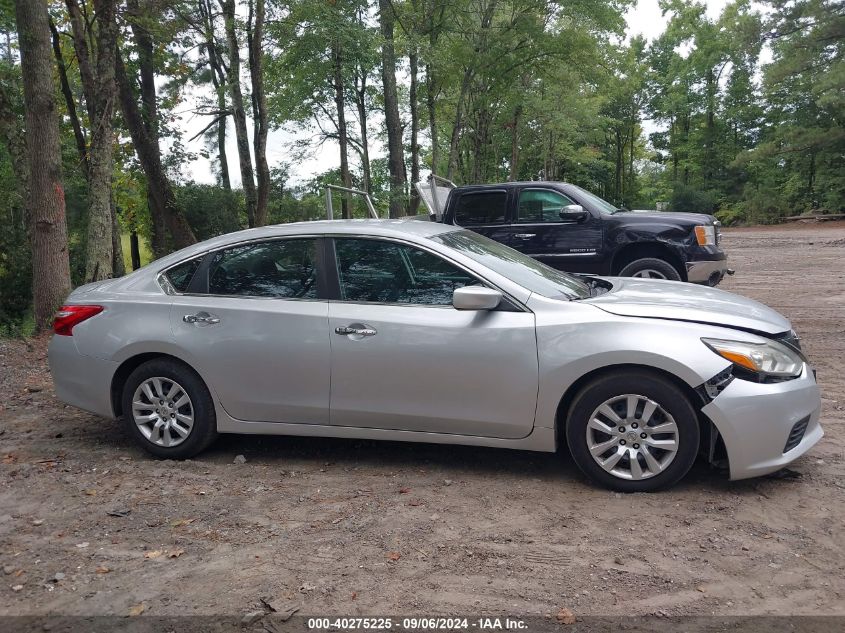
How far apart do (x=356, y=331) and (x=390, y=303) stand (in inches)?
11.1

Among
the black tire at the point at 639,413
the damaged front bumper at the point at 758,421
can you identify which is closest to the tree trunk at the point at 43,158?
the black tire at the point at 639,413

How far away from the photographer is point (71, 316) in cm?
506

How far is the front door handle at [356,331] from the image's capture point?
4.41 m

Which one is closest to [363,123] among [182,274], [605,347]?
[182,274]

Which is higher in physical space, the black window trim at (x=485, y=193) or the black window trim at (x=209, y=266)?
the black window trim at (x=485, y=193)

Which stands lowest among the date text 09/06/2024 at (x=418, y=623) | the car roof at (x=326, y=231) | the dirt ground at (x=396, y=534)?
the date text 09/06/2024 at (x=418, y=623)

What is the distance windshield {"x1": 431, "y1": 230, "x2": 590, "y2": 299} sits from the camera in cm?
455

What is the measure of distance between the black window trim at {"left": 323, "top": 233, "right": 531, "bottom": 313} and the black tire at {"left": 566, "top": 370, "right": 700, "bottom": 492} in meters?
0.63

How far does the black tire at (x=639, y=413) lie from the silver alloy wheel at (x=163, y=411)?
253 cm

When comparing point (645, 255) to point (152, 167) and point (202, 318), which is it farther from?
point (152, 167)

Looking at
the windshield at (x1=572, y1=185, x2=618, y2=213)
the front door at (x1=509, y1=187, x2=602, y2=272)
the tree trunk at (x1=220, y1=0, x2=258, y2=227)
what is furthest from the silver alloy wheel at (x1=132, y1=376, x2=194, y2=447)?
the tree trunk at (x1=220, y1=0, x2=258, y2=227)

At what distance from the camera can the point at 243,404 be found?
468 cm

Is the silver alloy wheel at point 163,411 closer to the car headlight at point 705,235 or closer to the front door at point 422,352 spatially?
the front door at point 422,352

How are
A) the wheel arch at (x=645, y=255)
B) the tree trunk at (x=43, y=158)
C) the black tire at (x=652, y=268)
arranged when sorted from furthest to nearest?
the wheel arch at (x=645, y=255) → the black tire at (x=652, y=268) → the tree trunk at (x=43, y=158)
